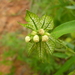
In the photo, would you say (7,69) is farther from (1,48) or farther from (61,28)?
(61,28)

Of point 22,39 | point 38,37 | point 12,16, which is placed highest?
point 12,16

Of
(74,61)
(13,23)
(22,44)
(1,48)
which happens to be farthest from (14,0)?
(74,61)

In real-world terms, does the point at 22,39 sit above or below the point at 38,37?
below

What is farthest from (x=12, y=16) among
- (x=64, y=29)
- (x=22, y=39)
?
(x=64, y=29)

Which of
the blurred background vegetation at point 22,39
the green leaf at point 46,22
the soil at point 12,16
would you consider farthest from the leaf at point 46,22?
the soil at point 12,16

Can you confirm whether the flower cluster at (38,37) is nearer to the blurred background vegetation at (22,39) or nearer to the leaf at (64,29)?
the leaf at (64,29)

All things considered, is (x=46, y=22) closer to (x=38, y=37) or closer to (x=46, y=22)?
(x=46, y=22)

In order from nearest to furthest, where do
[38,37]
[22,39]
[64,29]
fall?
[38,37]
[64,29]
[22,39]

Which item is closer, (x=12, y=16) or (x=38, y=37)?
(x=38, y=37)
